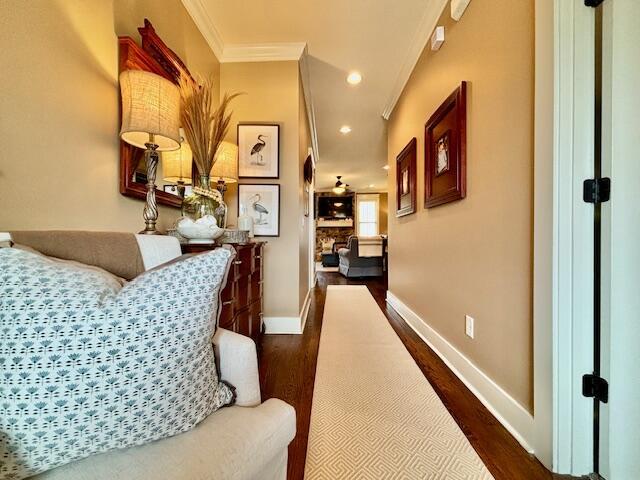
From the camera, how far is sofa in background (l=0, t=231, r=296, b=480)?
1.68 feet

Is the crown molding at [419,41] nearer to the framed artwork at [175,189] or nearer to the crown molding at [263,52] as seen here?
the crown molding at [263,52]

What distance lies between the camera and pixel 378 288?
4887 mm

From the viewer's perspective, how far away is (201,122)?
168cm

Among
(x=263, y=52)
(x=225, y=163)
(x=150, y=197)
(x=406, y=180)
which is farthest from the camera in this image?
(x=406, y=180)

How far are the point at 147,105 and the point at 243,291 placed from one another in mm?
1089

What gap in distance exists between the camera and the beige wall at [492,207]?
1.21m

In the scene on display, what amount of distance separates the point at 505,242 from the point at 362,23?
2039mm

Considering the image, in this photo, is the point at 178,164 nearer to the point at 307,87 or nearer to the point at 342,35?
the point at 342,35

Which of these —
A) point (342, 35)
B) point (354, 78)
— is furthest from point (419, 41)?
point (354, 78)

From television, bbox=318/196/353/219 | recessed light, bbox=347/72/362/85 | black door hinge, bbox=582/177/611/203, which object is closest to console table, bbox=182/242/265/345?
black door hinge, bbox=582/177/611/203

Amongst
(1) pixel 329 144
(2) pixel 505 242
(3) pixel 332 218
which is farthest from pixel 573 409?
(3) pixel 332 218

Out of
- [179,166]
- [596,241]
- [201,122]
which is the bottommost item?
[596,241]

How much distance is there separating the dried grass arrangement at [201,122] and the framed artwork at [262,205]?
2.47 feet

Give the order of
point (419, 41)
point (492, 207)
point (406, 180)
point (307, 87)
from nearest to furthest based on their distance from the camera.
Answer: point (492, 207), point (419, 41), point (406, 180), point (307, 87)
